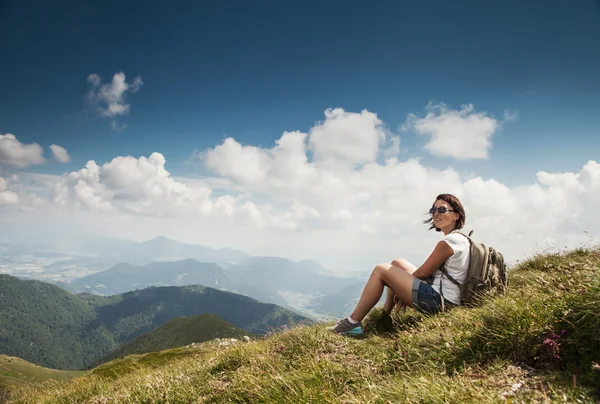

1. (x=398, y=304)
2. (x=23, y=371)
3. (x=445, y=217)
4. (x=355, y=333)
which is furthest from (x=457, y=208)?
(x=23, y=371)

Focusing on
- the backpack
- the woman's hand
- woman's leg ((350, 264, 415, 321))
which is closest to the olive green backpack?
the backpack

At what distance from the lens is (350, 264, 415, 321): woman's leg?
7.31 m

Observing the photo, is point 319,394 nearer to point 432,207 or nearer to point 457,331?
point 457,331

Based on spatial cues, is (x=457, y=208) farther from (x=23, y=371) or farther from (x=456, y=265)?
(x=23, y=371)

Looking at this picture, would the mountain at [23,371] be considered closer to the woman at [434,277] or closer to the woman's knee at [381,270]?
the woman at [434,277]

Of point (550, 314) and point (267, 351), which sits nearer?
point (550, 314)

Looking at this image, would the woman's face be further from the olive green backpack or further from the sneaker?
the sneaker

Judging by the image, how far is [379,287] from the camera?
25.1 ft

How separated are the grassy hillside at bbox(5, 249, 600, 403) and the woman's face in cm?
243

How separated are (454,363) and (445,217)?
4066mm

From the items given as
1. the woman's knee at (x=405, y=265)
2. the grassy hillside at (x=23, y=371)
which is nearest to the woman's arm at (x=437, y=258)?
the woman's knee at (x=405, y=265)

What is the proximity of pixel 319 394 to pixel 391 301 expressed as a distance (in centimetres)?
482

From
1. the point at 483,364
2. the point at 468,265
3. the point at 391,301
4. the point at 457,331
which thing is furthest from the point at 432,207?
the point at 483,364

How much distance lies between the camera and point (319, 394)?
3889mm
